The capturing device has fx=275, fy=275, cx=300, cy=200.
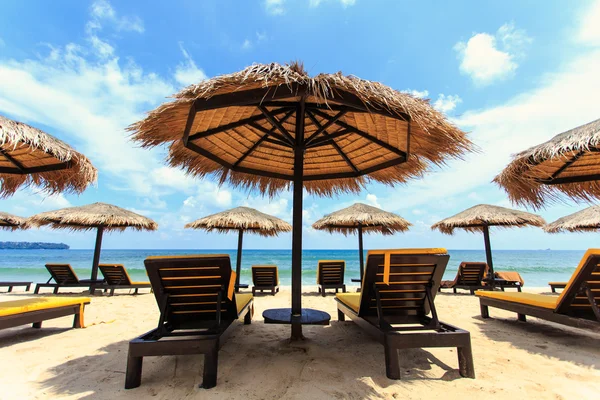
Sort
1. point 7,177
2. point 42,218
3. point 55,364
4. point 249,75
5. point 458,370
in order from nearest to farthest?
1. point 249,75
2. point 458,370
3. point 55,364
4. point 7,177
5. point 42,218

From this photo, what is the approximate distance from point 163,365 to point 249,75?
2458 millimetres

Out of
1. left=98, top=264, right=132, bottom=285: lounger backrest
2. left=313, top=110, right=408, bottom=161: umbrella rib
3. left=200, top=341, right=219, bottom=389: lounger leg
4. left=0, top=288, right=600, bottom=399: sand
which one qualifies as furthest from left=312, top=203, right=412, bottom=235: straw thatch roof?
left=200, top=341, right=219, bottom=389: lounger leg

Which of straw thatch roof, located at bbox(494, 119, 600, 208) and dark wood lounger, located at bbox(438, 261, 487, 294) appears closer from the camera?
straw thatch roof, located at bbox(494, 119, 600, 208)

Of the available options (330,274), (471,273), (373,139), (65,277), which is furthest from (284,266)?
(373,139)

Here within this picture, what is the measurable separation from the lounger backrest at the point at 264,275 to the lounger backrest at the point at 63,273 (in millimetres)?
4688

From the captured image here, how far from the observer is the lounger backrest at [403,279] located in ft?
7.68

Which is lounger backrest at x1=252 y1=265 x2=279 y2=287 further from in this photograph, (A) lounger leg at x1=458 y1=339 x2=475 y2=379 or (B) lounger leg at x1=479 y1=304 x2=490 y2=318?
(A) lounger leg at x1=458 y1=339 x2=475 y2=379

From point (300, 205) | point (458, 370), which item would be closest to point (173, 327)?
point (300, 205)

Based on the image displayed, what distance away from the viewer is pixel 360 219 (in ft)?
26.4

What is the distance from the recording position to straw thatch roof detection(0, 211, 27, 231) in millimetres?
8719

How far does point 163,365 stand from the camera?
2.34m

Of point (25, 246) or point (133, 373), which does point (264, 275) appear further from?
point (25, 246)

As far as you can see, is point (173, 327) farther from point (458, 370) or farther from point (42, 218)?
point (42, 218)

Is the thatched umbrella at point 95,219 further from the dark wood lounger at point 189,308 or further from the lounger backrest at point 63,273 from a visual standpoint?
the dark wood lounger at point 189,308
